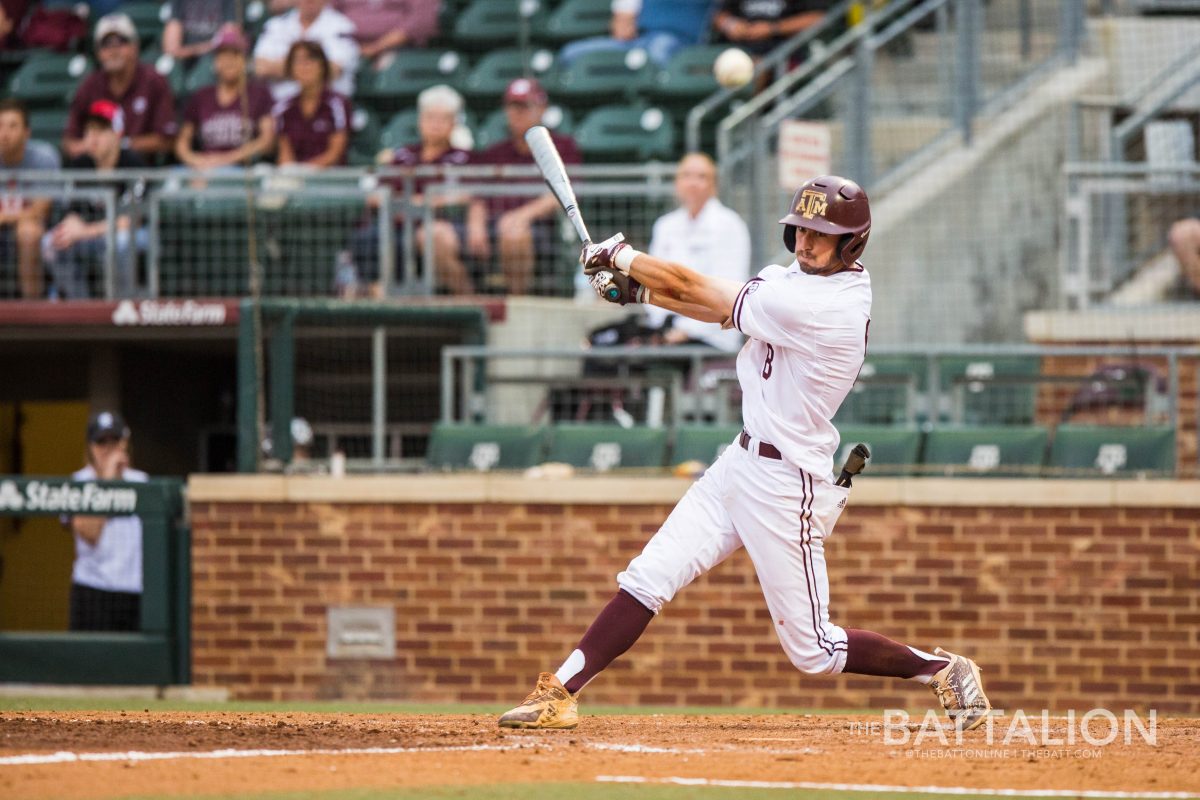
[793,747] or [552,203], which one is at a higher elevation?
[552,203]

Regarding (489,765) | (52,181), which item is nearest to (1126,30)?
(52,181)

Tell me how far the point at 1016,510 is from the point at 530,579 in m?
2.47

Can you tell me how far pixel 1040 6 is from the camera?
11.1 meters

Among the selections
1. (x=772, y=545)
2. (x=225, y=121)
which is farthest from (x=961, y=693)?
(x=225, y=121)

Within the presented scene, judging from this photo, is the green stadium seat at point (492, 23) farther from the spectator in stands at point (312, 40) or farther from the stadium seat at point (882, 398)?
the stadium seat at point (882, 398)

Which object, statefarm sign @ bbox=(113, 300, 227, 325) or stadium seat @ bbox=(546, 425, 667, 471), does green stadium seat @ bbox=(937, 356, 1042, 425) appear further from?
statefarm sign @ bbox=(113, 300, 227, 325)

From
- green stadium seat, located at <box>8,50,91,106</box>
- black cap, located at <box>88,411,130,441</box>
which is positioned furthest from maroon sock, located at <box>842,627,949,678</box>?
green stadium seat, located at <box>8,50,91,106</box>

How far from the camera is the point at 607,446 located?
8.87 m

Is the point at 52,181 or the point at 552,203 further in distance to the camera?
the point at 52,181

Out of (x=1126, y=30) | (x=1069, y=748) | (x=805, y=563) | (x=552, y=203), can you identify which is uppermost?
(x=1126, y=30)

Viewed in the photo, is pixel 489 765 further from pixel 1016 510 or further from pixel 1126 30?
pixel 1126 30

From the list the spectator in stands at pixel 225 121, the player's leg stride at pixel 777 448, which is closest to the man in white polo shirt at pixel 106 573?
the spectator in stands at pixel 225 121

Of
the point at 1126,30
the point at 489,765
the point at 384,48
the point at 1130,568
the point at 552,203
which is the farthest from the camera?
the point at 384,48

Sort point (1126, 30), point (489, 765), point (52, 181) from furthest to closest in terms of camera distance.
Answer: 1. point (1126, 30)
2. point (52, 181)
3. point (489, 765)
